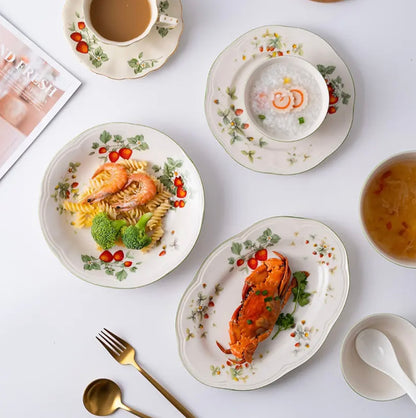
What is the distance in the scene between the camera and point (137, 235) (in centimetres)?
157

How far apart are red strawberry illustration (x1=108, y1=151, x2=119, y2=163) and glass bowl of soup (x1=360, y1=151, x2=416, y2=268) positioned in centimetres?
74

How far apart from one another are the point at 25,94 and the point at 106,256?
1.81 feet

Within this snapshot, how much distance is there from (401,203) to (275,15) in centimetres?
67

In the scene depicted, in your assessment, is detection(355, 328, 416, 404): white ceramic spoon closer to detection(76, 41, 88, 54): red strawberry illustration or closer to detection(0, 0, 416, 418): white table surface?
detection(0, 0, 416, 418): white table surface

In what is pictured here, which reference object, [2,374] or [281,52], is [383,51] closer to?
[281,52]

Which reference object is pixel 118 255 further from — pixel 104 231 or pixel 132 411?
pixel 132 411

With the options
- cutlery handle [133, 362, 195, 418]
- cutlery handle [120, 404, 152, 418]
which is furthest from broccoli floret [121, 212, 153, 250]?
cutlery handle [120, 404, 152, 418]

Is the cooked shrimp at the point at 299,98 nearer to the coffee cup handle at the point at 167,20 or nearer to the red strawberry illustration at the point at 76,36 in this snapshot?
the coffee cup handle at the point at 167,20

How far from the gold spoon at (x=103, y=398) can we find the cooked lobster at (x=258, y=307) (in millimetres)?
370

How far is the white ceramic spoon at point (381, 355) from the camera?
1557mm

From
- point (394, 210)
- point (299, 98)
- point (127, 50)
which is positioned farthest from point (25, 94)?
point (394, 210)

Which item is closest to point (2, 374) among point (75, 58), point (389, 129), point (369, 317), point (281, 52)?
point (75, 58)

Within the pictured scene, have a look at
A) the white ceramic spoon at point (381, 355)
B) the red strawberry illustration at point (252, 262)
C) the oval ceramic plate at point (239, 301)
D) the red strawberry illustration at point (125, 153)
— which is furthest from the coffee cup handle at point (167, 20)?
the white ceramic spoon at point (381, 355)

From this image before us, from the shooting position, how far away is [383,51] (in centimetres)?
165
